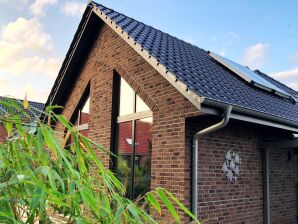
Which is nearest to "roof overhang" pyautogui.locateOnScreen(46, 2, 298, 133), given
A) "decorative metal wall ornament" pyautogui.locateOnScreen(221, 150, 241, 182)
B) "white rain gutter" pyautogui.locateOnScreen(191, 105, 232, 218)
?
"white rain gutter" pyautogui.locateOnScreen(191, 105, 232, 218)

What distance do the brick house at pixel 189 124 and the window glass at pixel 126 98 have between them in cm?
2

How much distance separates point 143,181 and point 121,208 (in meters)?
5.32

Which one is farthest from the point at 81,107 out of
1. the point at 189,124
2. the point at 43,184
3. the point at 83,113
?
the point at 43,184

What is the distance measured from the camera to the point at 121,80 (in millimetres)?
8422

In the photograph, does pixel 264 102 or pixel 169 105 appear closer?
pixel 169 105

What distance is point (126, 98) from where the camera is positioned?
8062 millimetres

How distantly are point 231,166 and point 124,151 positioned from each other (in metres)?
2.45

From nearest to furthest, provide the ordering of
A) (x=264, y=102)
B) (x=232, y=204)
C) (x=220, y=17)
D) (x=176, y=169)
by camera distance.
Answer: (x=176, y=169) < (x=232, y=204) < (x=264, y=102) < (x=220, y=17)

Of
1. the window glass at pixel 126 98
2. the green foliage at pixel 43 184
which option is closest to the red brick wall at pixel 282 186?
the window glass at pixel 126 98

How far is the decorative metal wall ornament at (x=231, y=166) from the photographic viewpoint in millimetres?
6664

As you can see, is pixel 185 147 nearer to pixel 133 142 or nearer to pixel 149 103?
pixel 149 103

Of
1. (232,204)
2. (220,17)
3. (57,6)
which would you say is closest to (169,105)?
(232,204)

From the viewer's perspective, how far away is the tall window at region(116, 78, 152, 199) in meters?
6.96

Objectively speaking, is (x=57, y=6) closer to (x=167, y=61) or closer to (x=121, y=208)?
(x=167, y=61)
